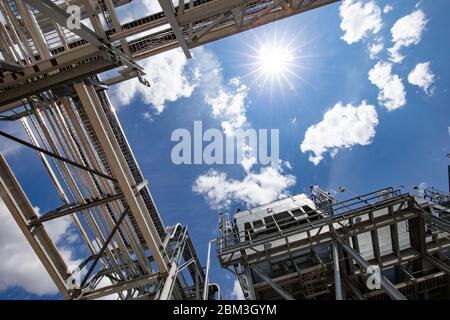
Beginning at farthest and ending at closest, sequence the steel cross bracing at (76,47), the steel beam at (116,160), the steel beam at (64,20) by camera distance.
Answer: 1. the steel beam at (116,160)
2. the steel cross bracing at (76,47)
3. the steel beam at (64,20)

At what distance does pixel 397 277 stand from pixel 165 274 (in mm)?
10858

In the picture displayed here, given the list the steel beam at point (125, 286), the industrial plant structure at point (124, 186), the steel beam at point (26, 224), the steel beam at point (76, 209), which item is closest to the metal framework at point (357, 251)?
the industrial plant structure at point (124, 186)

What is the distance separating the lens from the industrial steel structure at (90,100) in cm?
550

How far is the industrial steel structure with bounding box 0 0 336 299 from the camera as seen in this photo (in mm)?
5500

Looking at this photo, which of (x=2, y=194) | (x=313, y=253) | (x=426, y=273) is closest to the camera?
(x=2, y=194)

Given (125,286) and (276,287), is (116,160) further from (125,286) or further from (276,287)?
(276,287)

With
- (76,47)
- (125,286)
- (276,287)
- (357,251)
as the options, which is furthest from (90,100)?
(357,251)

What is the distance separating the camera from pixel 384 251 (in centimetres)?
1016

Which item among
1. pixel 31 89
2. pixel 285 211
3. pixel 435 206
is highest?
pixel 285 211

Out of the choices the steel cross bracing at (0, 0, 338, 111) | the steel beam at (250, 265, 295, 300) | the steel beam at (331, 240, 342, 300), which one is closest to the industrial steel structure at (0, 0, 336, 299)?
the steel cross bracing at (0, 0, 338, 111)

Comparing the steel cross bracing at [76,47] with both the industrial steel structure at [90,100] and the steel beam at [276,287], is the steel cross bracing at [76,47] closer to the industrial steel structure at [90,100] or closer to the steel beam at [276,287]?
the industrial steel structure at [90,100]

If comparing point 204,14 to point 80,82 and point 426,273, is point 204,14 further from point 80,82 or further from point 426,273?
point 426,273

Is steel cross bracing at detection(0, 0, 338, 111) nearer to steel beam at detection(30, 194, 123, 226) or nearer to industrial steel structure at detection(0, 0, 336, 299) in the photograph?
industrial steel structure at detection(0, 0, 336, 299)
